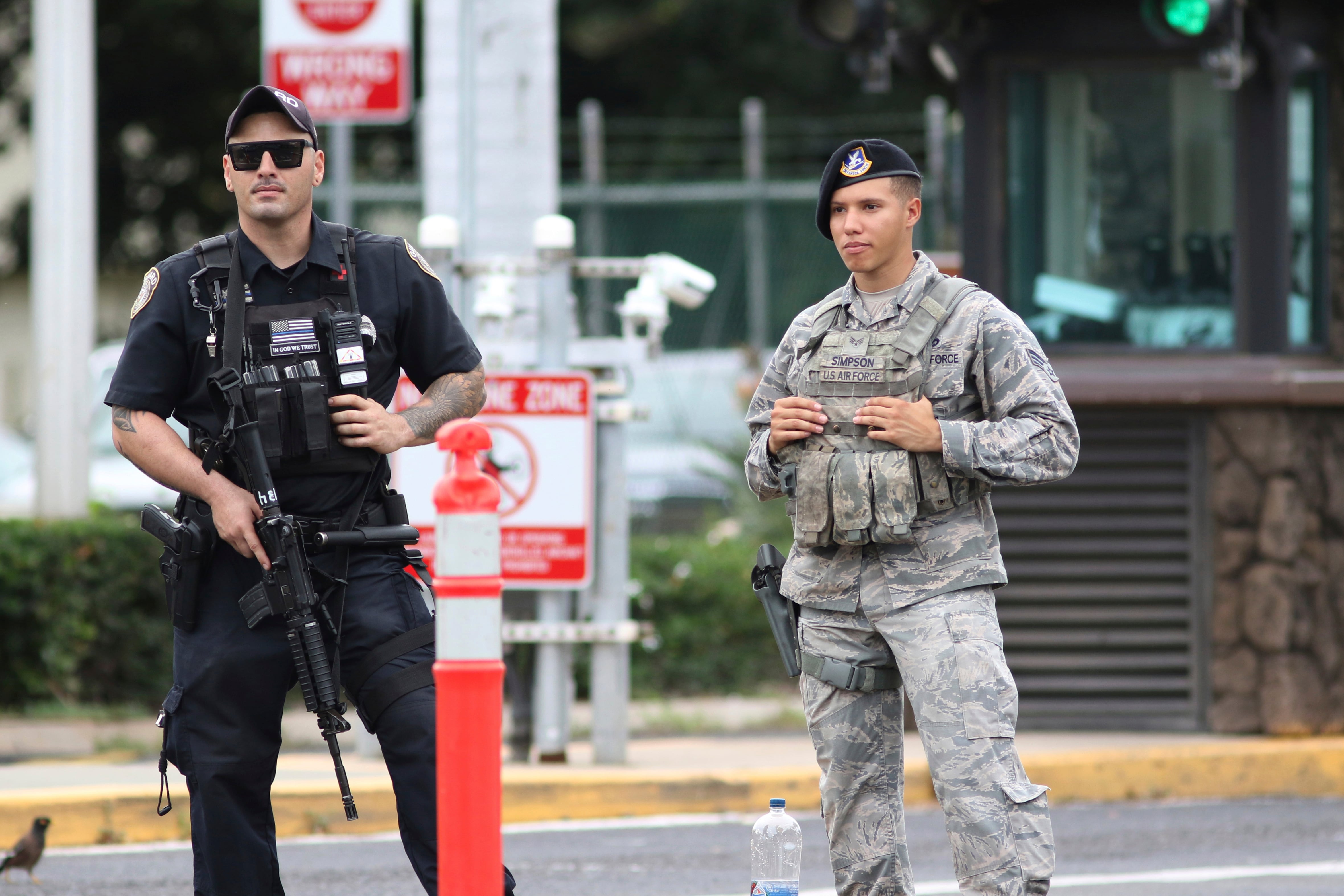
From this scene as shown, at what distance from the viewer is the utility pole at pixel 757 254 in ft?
38.9

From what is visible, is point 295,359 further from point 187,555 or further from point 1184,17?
point 1184,17

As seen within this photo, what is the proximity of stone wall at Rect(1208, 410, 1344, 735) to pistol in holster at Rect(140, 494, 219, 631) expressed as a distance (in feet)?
16.2

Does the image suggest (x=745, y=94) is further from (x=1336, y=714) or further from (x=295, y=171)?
(x=295, y=171)

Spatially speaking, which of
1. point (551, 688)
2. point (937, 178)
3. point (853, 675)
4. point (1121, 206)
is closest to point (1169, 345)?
point (1121, 206)

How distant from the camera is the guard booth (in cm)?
739

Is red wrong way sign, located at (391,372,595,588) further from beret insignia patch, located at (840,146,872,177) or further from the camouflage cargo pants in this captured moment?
beret insignia patch, located at (840,146,872,177)

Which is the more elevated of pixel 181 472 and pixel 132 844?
pixel 181 472

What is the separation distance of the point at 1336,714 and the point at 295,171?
537 cm

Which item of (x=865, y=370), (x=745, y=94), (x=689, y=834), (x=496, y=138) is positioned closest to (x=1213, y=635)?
(x=689, y=834)

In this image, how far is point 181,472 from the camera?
3.71m

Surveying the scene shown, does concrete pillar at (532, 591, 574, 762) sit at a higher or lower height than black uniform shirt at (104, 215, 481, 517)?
lower

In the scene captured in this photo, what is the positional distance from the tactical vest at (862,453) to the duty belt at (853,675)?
0.26 m

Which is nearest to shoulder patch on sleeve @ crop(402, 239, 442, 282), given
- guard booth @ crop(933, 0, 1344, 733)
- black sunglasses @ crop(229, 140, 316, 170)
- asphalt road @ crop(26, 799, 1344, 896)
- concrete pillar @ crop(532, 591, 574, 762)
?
black sunglasses @ crop(229, 140, 316, 170)

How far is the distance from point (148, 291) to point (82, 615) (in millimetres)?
A: 4745
